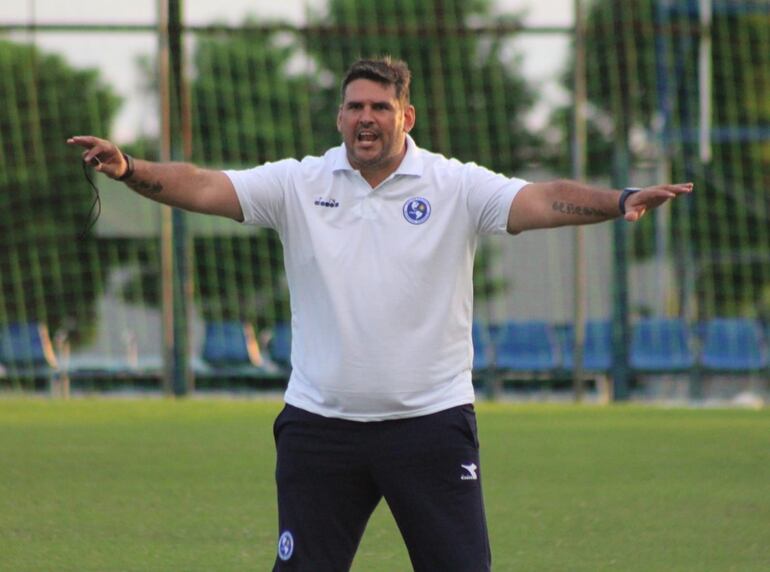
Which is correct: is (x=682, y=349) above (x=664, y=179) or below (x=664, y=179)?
below

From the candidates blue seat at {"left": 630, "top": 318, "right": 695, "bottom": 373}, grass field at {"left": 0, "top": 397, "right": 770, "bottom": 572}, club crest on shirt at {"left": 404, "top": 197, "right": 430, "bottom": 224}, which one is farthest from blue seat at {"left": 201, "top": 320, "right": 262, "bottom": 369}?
club crest on shirt at {"left": 404, "top": 197, "right": 430, "bottom": 224}

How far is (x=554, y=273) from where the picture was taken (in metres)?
23.0

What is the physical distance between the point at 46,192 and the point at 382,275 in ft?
88.2

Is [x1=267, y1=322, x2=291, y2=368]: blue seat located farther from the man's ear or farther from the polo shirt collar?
the polo shirt collar

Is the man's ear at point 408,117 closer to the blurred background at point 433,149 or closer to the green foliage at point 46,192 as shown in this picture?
the blurred background at point 433,149

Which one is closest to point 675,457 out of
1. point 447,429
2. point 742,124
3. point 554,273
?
point 447,429

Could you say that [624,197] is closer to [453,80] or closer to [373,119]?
[373,119]

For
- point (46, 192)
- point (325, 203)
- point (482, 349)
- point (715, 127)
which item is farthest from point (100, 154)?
point (46, 192)

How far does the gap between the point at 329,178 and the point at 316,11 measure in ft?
→ 111

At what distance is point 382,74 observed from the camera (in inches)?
199

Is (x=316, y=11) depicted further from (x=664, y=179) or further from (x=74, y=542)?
(x=74, y=542)

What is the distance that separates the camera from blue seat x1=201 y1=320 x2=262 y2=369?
20750mm

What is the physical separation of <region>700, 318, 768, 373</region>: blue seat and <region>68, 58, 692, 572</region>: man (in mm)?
15208

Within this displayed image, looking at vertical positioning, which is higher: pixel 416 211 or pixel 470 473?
pixel 416 211
